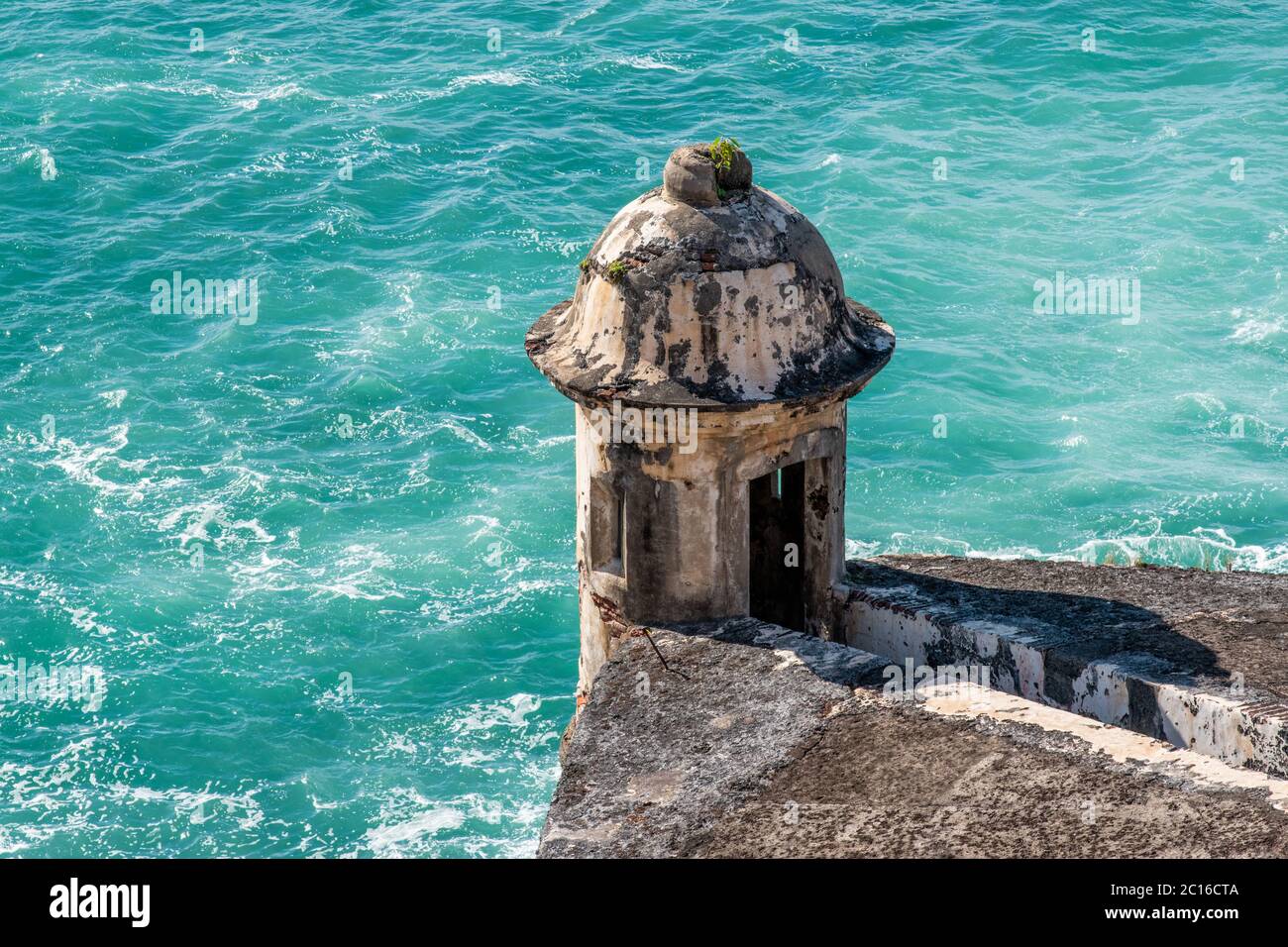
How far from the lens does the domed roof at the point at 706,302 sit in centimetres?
1250

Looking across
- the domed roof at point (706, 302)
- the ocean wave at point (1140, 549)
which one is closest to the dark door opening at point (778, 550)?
the domed roof at point (706, 302)

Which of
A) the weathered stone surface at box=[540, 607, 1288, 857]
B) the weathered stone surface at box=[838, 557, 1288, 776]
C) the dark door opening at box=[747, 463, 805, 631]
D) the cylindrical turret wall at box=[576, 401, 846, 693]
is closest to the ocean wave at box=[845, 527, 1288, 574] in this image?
the dark door opening at box=[747, 463, 805, 631]

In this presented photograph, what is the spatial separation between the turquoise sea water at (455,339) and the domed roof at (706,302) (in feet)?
43.5

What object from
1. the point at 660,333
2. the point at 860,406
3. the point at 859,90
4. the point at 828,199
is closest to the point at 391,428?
the point at 860,406

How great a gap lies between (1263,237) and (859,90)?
12288mm

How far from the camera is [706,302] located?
12.5 meters

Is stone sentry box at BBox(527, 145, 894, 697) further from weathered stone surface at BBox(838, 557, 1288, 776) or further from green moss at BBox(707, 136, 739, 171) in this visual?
weathered stone surface at BBox(838, 557, 1288, 776)

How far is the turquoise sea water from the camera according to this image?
2758cm

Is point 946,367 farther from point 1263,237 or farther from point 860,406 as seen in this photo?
point 1263,237

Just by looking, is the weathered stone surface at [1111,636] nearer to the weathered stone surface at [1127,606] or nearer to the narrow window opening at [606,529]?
the weathered stone surface at [1127,606]

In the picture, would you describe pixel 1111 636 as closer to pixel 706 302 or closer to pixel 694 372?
pixel 694 372

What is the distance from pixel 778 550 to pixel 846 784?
4866 mm

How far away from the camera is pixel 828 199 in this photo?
43.3 meters
